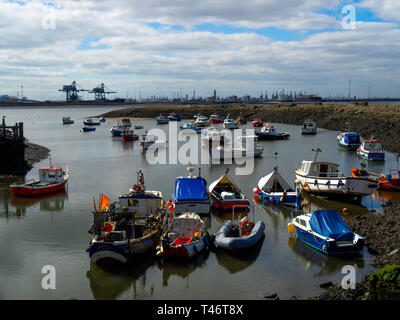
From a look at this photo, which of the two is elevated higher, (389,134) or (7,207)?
(389,134)

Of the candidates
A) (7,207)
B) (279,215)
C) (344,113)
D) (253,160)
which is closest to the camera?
(279,215)

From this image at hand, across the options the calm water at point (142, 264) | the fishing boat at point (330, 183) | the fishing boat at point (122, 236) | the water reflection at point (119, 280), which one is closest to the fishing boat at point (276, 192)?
the calm water at point (142, 264)

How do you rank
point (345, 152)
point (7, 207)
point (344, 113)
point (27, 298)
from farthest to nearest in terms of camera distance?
1. point (344, 113)
2. point (345, 152)
3. point (7, 207)
4. point (27, 298)

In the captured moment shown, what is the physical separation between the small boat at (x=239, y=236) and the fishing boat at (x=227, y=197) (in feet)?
11.4

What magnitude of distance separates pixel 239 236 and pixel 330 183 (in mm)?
9647

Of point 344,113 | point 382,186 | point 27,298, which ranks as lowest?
point 27,298

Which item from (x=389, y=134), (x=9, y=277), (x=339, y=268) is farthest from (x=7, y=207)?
(x=389, y=134)

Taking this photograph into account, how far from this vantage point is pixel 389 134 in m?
56.8

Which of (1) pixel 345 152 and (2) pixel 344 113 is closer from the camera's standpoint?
(1) pixel 345 152

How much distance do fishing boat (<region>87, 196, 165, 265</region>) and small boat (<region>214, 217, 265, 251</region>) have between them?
2.91 m

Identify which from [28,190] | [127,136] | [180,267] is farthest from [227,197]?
[127,136]
